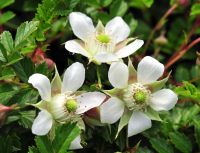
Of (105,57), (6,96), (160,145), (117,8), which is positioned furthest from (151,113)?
(117,8)

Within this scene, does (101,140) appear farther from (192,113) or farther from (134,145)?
(192,113)

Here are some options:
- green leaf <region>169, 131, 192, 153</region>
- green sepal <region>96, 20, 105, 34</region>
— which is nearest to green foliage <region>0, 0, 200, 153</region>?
green leaf <region>169, 131, 192, 153</region>

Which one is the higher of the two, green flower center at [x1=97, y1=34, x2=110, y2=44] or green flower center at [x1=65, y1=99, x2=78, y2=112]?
green flower center at [x1=97, y1=34, x2=110, y2=44]

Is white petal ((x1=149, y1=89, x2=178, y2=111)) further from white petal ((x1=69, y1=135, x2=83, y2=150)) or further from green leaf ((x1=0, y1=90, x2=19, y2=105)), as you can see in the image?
green leaf ((x1=0, y1=90, x2=19, y2=105))

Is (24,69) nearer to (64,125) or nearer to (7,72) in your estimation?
(7,72)

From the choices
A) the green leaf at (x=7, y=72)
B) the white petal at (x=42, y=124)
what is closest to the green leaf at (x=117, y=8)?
the green leaf at (x=7, y=72)

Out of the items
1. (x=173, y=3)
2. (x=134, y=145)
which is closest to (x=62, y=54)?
(x=173, y=3)
